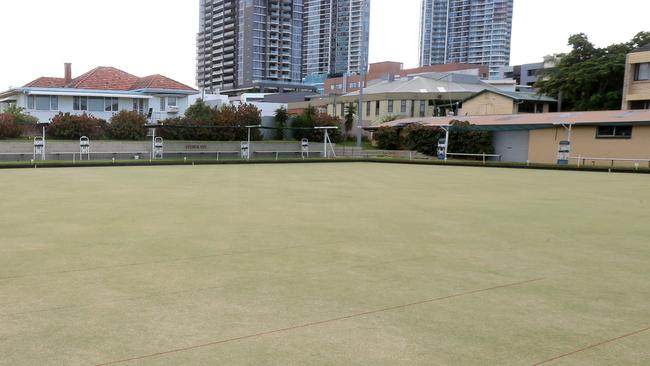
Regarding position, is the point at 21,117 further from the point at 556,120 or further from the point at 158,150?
the point at 556,120

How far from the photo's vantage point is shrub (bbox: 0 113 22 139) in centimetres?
3136

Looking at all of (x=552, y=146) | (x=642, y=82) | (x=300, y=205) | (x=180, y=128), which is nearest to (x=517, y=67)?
(x=642, y=82)

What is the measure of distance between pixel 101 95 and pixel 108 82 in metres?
5.74

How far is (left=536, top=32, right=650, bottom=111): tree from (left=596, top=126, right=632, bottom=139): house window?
1392 cm

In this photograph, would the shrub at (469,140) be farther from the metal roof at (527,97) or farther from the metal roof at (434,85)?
the metal roof at (434,85)

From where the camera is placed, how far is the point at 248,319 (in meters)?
4.32

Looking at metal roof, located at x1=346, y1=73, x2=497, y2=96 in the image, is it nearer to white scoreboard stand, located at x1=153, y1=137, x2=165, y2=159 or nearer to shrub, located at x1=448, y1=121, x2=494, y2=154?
shrub, located at x1=448, y1=121, x2=494, y2=154

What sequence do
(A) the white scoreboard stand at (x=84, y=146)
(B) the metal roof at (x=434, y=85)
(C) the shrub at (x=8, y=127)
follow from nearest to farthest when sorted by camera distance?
(A) the white scoreboard stand at (x=84, y=146)
(C) the shrub at (x=8, y=127)
(B) the metal roof at (x=434, y=85)

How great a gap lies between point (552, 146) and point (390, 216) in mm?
26418

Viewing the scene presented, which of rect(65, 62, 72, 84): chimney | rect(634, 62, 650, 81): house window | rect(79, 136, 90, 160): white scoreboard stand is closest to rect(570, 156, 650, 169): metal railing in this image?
rect(634, 62, 650, 81): house window

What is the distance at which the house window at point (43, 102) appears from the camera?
43562mm

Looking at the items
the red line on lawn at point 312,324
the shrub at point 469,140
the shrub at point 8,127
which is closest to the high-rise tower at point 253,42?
the shrub at point 469,140

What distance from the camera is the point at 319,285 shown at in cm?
538

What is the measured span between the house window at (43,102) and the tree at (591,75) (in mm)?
41966
